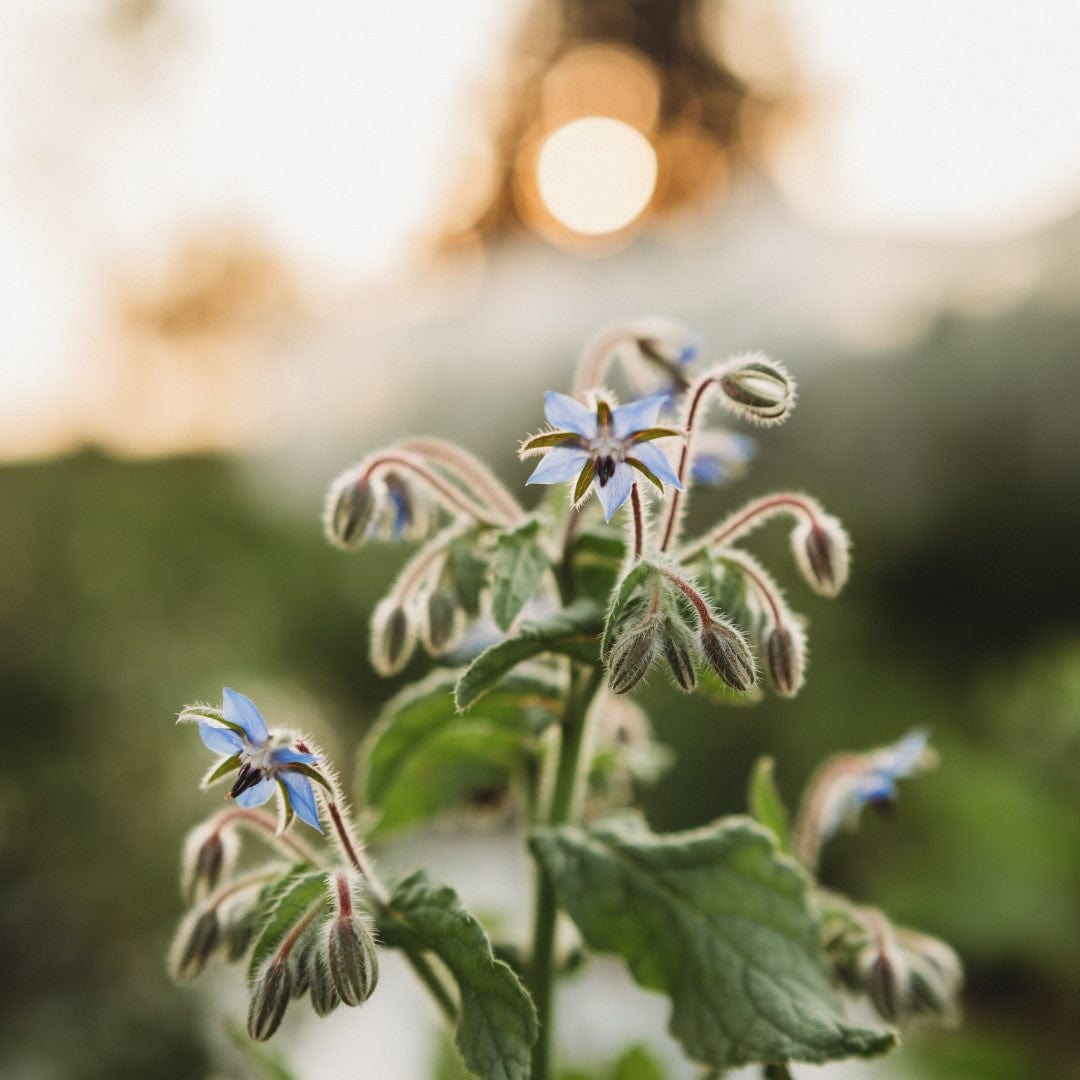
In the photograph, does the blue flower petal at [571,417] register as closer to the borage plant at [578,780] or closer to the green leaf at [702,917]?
the borage plant at [578,780]

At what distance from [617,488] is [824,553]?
25 cm

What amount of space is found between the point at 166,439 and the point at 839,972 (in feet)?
21.9

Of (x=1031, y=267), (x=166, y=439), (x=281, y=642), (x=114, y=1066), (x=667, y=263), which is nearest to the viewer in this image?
(x=114, y=1066)

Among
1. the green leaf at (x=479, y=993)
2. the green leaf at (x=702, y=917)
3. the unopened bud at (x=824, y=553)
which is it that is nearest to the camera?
the green leaf at (x=479, y=993)

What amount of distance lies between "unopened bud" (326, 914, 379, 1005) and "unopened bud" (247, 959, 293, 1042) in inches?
1.9

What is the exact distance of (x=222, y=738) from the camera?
77cm

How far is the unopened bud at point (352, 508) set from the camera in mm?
889

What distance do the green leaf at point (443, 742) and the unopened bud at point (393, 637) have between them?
33 millimetres

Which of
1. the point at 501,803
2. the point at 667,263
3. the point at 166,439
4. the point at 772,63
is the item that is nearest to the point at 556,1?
the point at 772,63

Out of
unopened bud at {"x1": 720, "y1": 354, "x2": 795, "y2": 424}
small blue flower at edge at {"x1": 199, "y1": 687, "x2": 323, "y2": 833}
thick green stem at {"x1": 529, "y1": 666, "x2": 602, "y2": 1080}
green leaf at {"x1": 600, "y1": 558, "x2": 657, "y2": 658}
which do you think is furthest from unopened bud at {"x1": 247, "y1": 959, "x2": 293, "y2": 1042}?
unopened bud at {"x1": 720, "y1": 354, "x2": 795, "y2": 424}

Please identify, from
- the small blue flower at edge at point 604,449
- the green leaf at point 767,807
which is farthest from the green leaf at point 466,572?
the green leaf at point 767,807

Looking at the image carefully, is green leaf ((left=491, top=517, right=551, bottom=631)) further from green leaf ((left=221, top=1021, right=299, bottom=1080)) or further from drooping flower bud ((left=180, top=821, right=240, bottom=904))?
green leaf ((left=221, top=1021, right=299, bottom=1080))

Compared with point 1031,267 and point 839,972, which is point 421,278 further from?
point 839,972

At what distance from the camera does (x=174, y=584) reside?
5008 millimetres
